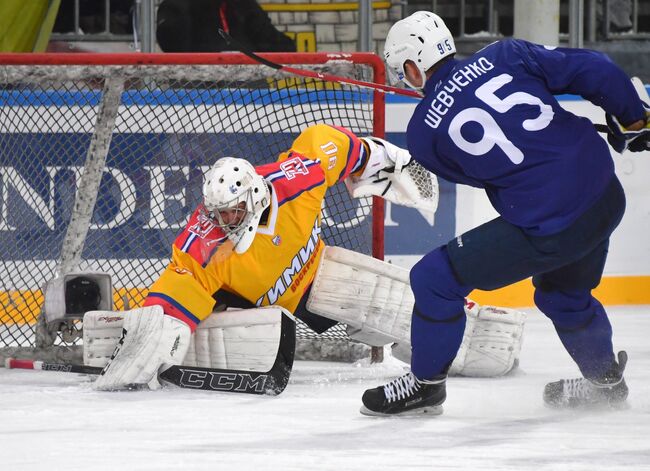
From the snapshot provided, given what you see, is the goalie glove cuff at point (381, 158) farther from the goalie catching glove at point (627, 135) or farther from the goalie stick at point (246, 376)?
the goalie catching glove at point (627, 135)

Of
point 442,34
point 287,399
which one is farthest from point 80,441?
point 442,34

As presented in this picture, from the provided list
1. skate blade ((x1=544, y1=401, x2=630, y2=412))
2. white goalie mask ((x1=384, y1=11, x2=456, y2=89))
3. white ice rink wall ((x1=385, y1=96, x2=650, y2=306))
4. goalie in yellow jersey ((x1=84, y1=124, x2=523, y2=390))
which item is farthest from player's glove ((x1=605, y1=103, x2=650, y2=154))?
white ice rink wall ((x1=385, y1=96, x2=650, y2=306))

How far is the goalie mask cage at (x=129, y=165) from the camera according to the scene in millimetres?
4602

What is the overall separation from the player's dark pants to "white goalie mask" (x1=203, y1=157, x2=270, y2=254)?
0.67 m

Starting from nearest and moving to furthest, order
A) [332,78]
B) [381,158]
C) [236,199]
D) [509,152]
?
[509,152] → [236,199] → [332,78] → [381,158]

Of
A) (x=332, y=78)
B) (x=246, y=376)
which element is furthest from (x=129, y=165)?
(x=246, y=376)

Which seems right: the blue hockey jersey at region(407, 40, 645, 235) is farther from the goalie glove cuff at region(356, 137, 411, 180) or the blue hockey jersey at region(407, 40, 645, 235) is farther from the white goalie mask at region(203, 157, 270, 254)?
the goalie glove cuff at region(356, 137, 411, 180)

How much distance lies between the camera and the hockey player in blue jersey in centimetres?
315

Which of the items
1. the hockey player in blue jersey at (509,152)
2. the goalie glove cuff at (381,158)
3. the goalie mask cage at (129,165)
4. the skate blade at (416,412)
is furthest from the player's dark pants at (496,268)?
the goalie mask cage at (129,165)

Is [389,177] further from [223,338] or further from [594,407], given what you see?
[594,407]

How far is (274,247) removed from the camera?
13.0 ft

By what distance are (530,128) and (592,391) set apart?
2.64 ft

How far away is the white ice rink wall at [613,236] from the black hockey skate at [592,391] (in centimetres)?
202

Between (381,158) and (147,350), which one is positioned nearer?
(147,350)
